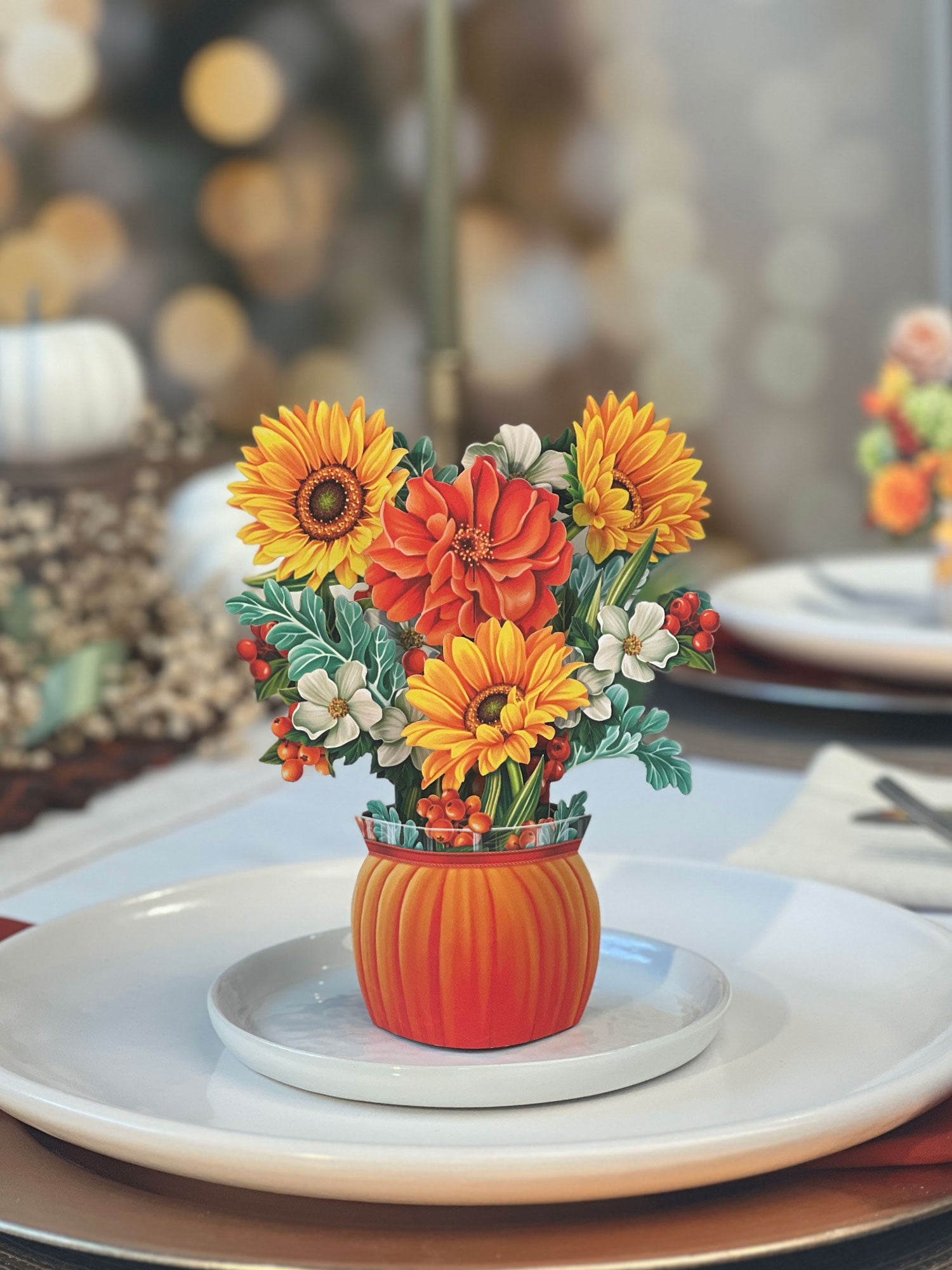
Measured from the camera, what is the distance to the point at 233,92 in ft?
8.60

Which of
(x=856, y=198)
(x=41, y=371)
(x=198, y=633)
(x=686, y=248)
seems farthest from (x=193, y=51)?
(x=198, y=633)

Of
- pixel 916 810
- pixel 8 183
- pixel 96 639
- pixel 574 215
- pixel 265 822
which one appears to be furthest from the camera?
pixel 574 215

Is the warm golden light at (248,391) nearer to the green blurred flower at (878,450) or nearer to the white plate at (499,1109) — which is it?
the green blurred flower at (878,450)

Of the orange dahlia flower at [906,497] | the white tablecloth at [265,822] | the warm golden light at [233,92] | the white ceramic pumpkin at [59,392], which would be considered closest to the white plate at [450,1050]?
the white tablecloth at [265,822]

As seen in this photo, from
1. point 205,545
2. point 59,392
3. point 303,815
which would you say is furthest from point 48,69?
point 303,815

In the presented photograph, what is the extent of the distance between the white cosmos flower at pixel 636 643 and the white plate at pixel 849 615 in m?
0.65

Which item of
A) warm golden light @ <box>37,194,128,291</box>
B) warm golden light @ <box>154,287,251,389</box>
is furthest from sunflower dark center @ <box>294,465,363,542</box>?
warm golden light @ <box>154,287,251,389</box>

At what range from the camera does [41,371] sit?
1.15 meters

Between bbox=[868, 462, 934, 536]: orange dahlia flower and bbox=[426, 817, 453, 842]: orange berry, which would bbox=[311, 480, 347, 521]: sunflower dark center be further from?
bbox=[868, 462, 934, 536]: orange dahlia flower

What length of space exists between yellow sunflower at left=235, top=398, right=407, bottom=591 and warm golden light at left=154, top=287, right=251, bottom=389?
2202 millimetres

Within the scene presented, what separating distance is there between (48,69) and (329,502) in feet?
7.28

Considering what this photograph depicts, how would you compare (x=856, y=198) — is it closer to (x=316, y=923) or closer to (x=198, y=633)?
(x=198, y=633)

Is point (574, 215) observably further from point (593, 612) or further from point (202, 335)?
point (593, 612)

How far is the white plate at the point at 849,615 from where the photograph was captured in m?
1.05
